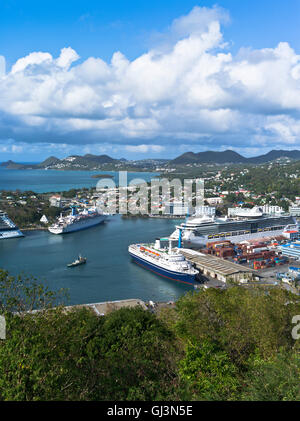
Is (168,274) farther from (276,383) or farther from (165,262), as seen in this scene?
(276,383)

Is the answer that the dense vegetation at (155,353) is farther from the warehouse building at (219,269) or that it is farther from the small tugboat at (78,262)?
the small tugboat at (78,262)

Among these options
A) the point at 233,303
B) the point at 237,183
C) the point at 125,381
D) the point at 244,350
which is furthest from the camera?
the point at 237,183

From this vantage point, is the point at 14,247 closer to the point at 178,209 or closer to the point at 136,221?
the point at 136,221

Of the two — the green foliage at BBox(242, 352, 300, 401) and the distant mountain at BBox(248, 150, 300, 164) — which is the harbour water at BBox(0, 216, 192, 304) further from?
the distant mountain at BBox(248, 150, 300, 164)

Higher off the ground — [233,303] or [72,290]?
[233,303]

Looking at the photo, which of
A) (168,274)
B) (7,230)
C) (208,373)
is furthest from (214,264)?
(7,230)

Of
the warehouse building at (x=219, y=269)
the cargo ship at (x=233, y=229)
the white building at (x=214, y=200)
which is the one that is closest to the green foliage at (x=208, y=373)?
the warehouse building at (x=219, y=269)

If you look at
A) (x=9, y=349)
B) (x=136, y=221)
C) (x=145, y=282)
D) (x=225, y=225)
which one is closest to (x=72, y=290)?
(x=145, y=282)
